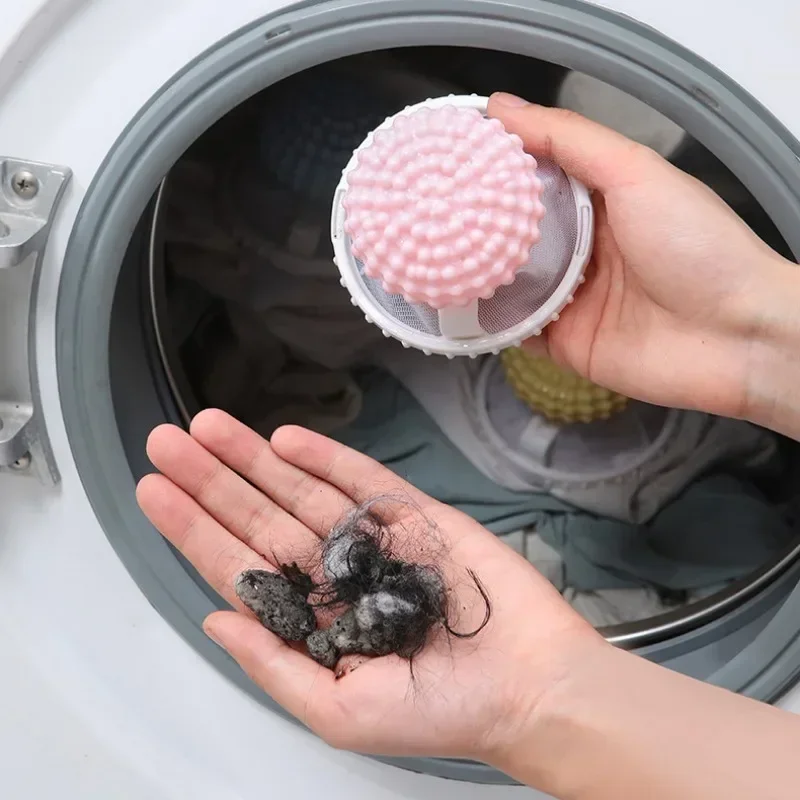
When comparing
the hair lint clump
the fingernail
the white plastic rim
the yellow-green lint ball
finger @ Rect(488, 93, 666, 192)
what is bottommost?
the hair lint clump

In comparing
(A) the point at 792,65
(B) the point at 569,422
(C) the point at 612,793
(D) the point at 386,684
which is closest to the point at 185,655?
(D) the point at 386,684

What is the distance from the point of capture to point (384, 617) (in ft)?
1.72

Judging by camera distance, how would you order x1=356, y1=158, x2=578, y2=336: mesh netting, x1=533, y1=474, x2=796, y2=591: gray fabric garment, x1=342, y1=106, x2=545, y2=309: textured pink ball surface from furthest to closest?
1. x1=533, y1=474, x2=796, y2=591: gray fabric garment
2. x1=356, y1=158, x2=578, y2=336: mesh netting
3. x1=342, y1=106, x2=545, y2=309: textured pink ball surface

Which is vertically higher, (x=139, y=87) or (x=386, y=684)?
(x=139, y=87)

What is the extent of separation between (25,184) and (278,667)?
369mm

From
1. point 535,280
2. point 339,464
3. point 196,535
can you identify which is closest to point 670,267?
point 535,280

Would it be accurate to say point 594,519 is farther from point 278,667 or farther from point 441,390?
point 278,667

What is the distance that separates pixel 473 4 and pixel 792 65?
19cm

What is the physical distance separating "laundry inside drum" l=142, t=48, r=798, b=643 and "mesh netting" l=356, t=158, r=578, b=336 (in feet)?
Answer: 0.57

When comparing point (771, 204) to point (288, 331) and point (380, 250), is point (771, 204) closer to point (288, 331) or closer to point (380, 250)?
point (380, 250)

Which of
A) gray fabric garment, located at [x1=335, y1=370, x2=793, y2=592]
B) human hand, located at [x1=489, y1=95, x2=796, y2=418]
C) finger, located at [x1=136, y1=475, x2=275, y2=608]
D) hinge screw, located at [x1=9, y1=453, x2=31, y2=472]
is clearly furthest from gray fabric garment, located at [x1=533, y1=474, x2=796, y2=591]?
hinge screw, located at [x1=9, y1=453, x2=31, y2=472]

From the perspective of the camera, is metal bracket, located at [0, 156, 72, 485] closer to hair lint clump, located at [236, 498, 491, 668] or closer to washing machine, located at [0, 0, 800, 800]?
washing machine, located at [0, 0, 800, 800]

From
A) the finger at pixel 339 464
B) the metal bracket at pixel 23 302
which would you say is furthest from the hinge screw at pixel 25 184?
the finger at pixel 339 464

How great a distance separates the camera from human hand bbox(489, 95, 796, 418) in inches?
21.0
